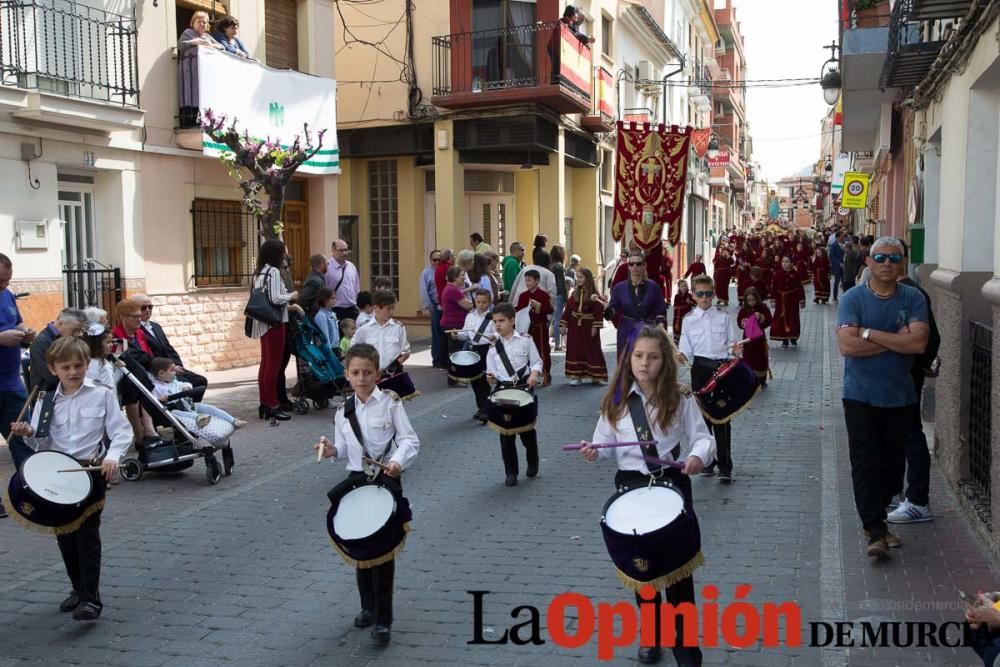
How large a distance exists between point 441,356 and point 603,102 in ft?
43.4

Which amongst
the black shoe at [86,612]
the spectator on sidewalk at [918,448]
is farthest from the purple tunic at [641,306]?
the black shoe at [86,612]

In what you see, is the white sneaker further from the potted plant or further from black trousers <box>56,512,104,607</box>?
the potted plant

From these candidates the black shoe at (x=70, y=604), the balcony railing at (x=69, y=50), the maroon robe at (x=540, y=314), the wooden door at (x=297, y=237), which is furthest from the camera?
the wooden door at (x=297, y=237)

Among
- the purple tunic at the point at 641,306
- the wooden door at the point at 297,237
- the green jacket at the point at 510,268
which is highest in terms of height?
the wooden door at the point at 297,237

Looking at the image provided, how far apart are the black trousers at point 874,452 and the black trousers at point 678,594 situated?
1.92 m

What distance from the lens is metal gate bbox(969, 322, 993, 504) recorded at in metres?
7.06

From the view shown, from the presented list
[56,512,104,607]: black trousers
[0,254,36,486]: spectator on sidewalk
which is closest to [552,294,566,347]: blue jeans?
[0,254,36,486]: spectator on sidewalk

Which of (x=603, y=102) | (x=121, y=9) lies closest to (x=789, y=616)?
(x=121, y=9)

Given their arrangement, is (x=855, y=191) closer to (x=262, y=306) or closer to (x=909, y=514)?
(x=262, y=306)

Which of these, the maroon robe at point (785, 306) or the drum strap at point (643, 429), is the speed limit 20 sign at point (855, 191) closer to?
the maroon robe at point (785, 306)

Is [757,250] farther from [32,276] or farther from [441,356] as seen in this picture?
[32,276]

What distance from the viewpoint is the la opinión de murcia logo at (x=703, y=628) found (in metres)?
4.89

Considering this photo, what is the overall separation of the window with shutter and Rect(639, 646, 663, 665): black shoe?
47.3ft

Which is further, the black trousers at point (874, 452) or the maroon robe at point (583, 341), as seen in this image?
the maroon robe at point (583, 341)
